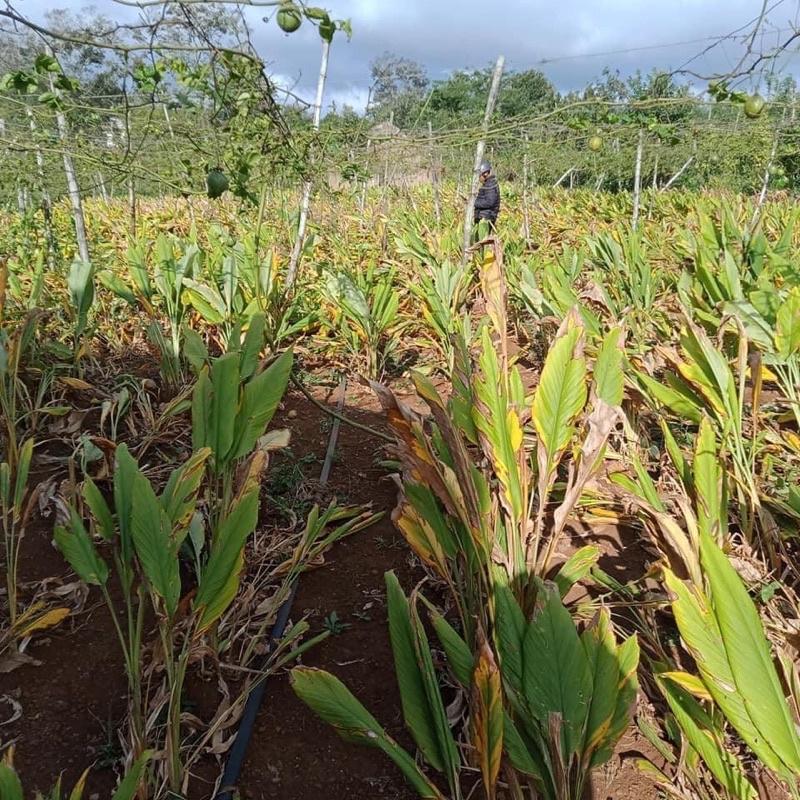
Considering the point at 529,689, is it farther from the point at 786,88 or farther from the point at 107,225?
the point at 107,225

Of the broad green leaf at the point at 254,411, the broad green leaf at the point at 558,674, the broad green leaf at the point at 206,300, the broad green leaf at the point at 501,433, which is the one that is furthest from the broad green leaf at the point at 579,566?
the broad green leaf at the point at 206,300

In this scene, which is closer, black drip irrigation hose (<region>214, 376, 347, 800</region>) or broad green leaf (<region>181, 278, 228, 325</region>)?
black drip irrigation hose (<region>214, 376, 347, 800</region>)

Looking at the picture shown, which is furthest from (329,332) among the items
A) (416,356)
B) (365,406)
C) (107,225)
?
(107,225)

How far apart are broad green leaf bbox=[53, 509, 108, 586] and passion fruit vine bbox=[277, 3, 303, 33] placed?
1212mm

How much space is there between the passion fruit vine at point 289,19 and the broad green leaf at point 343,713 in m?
1.38

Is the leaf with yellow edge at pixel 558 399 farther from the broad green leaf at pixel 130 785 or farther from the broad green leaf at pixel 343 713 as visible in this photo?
the broad green leaf at pixel 130 785

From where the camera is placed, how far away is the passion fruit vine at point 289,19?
1.41 meters

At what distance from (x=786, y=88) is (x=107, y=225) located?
7.48m

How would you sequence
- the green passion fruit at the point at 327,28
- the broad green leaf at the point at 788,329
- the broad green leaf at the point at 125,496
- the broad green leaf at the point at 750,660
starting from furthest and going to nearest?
the broad green leaf at the point at 788,329 → the green passion fruit at the point at 327,28 → the broad green leaf at the point at 125,496 → the broad green leaf at the point at 750,660

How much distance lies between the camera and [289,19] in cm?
143

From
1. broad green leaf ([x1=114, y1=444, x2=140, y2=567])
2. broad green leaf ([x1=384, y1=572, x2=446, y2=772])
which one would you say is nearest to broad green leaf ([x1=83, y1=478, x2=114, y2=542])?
broad green leaf ([x1=114, y1=444, x2=140, y2=567])

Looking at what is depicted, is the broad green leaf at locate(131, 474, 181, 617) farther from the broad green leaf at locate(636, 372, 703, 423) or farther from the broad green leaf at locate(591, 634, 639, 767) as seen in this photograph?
the broad green leaf at locate(636, 372, 703, 423)

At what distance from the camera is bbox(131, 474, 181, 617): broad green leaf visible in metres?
1.07

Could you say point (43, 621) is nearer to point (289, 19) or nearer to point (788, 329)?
point (289, 19)
